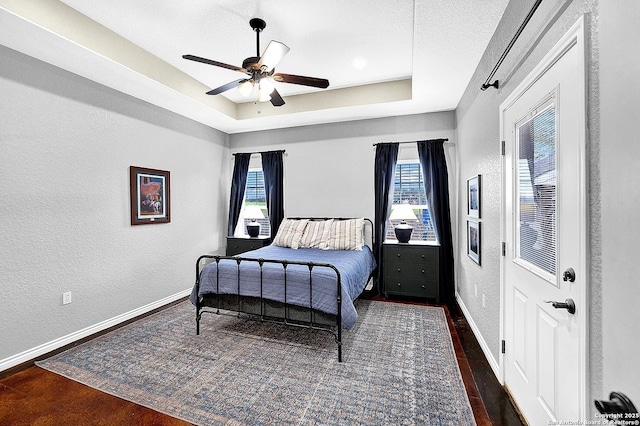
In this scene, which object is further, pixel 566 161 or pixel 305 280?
pixel 305 280

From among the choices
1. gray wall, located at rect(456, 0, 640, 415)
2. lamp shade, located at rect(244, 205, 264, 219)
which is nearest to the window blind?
gray wall, located at rect(456, 0, 640, 415)

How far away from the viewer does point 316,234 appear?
14.3ft

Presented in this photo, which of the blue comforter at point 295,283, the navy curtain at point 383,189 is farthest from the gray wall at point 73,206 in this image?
the navy curtain at point 383,189

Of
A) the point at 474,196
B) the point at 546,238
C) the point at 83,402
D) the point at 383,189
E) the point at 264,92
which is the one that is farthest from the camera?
the point at 383,189

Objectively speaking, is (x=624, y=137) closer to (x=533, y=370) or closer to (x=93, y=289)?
Answer: (x=533, y=370)

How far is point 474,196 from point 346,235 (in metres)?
1.74

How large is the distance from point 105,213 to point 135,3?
2.15 m

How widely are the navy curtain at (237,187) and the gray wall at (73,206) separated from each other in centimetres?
101

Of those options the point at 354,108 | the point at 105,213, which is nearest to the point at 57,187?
the point at 105,213

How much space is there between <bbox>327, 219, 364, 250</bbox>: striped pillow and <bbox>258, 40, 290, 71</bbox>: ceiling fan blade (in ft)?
7.89

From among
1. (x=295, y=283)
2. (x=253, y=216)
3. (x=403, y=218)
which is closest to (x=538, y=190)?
(x=295, y=283)

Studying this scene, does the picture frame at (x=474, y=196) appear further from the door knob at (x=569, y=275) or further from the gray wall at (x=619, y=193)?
the gray wall at (x=619, y=193)

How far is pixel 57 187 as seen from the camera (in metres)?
2.86

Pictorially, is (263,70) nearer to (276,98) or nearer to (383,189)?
(276,98)
